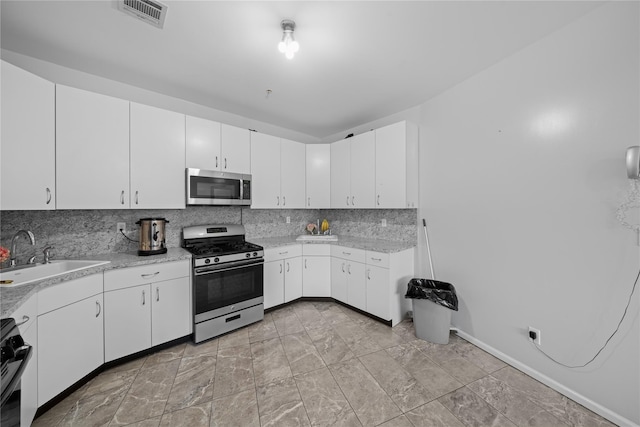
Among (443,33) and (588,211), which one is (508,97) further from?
(588,211)

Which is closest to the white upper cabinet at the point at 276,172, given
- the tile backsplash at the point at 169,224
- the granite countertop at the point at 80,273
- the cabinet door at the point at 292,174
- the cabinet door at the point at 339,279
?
the cabinet door at the point at 292,174

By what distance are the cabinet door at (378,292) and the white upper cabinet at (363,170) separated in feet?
2.90

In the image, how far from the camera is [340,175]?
3.57 meters

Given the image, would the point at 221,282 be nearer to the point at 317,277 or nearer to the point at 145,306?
the point at 145,306

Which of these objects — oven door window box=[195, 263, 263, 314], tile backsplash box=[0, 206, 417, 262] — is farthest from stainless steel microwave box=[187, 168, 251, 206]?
oven door window box=[195, 263, 263, 314]

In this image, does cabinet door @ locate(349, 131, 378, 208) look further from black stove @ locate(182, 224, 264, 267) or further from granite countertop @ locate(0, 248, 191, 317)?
granite countertop @ locate(0, 248, 191, 317)

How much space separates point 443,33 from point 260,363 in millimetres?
3071

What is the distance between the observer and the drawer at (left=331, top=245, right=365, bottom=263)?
294 centimetres

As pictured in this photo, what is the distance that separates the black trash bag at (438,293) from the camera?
7.48 feet

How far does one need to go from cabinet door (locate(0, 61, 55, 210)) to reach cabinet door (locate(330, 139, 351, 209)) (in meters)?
2.95

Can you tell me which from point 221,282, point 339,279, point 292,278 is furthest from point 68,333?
point 339,279

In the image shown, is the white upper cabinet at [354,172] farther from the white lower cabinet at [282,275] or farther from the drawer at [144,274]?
the drawer at [144,274]

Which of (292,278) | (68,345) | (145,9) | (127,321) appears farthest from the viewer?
(292,278)

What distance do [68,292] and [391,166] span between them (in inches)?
125
